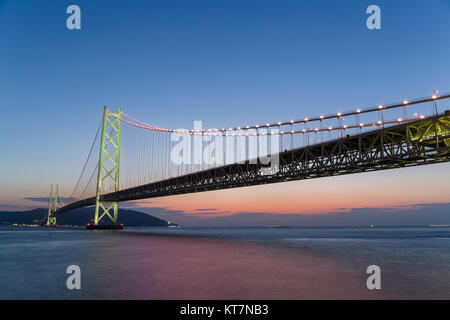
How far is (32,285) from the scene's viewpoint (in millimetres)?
11227

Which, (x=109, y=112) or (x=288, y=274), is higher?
(x=109, y=112)

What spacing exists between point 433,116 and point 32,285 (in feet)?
81.7

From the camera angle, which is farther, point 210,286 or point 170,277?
point 170,277

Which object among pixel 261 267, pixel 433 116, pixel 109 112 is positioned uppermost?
pixel 109 112

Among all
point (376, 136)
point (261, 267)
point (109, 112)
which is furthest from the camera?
point (109, 112)

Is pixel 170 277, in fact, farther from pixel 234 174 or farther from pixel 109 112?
pixel 109 112

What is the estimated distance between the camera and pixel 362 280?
11859 millimetres
